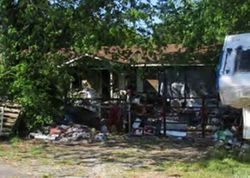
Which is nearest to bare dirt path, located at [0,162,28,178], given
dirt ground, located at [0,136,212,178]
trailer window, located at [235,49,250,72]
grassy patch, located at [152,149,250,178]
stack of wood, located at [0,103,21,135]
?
dirt ground, located at [0,136,212,178]

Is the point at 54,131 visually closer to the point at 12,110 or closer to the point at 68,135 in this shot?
the point at 68,135

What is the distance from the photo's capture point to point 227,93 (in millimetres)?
11852

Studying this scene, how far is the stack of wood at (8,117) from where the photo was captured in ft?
58.2

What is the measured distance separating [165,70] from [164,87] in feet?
3.22

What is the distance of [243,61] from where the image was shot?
39.5 ft

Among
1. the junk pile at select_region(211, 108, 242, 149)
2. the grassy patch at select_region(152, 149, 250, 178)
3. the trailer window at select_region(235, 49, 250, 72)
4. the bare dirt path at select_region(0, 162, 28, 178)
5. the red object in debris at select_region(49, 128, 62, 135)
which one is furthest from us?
the red object in debris at select_region(49, 128, 62, 135)

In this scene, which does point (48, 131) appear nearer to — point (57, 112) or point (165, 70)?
point (57, 112)

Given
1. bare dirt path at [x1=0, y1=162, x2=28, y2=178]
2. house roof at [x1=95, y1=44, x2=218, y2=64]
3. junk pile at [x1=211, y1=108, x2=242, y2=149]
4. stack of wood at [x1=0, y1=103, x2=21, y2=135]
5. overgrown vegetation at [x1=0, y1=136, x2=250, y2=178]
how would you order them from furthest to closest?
1. house roof at [x1=95, y1=44, x2=218, y2=64]
2. stack of wood at [x1=0, y1=103, x2=21, y2=135]
3. junk pile at [x1=211, y1=108, x2=242, y2=149]
4. overgrown vegetation at [x1=0, y1=136, x2=250, y2=178]
5. bare dirt path at [x1=0, y1=162, x2=28, y2=178]

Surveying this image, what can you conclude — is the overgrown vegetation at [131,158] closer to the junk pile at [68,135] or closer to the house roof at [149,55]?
the junk pile at [68,135]

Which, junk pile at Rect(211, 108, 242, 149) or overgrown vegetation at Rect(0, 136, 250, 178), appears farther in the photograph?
junk pile at Rect(211, 108, 242, 149)

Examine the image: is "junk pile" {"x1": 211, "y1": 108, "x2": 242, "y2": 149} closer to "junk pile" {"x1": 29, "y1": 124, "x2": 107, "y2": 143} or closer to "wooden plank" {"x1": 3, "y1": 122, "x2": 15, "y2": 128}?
"junk pile" {"x1": 29, "y1": 124, "x2": 107, "y2": 143}

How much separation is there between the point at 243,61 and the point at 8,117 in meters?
8.61

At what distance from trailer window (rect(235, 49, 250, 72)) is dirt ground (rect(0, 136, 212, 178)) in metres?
2.30

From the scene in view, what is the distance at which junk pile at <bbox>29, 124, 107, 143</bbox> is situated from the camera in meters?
17.1
